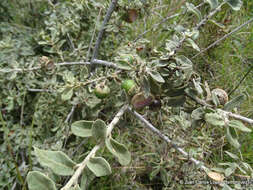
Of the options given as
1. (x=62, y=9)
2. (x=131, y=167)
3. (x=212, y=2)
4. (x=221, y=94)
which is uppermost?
(x=212, y=2)

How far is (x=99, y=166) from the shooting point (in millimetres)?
808

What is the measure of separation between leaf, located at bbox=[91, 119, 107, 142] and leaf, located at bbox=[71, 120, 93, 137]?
78mm

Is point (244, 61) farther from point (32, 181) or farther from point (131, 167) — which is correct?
point (32, 181)

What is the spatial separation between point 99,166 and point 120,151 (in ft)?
0.53

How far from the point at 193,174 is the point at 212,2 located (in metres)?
1.13

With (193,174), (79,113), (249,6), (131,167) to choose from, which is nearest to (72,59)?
(79,113)

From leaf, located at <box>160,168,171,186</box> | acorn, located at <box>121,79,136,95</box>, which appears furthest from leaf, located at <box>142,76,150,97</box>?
leaf, located at <box>160,168,171,186</box>

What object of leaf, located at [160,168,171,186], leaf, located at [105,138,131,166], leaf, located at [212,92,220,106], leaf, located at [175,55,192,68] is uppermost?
leaf, located at [175,55,192,68]

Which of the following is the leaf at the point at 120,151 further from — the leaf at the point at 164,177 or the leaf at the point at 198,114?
the leaf at the point at 164,177

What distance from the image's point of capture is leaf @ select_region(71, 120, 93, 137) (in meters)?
0.95

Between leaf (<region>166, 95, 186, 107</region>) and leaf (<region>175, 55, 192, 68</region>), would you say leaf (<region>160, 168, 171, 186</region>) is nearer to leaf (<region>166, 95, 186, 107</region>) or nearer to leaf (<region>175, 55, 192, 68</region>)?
leaf (<region>166, 95, 186, 107</region>)

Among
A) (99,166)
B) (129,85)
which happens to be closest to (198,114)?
(129,85)

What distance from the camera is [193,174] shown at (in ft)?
5.04

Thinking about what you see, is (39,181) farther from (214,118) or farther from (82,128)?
(214,118)
